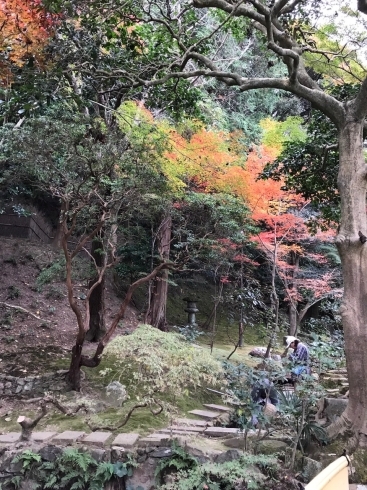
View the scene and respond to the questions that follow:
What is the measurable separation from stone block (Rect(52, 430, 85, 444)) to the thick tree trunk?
9.20 ft

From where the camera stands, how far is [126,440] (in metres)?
4.61

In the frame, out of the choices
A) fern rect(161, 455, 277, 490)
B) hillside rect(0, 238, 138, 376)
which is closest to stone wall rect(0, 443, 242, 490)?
fern rect(161, 455, 277, 490)

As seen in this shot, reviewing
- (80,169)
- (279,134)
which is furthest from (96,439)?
(279,134)

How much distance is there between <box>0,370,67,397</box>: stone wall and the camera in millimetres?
6461

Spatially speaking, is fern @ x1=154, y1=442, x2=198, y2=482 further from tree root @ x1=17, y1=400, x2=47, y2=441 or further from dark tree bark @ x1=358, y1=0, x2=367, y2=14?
dark tree bark @ x1=358, y1=0, x2=367, y2=14

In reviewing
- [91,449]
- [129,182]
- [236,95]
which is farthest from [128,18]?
[236,95]

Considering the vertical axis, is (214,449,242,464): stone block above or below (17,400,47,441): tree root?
above

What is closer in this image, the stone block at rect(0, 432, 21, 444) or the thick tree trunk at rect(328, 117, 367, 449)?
the thick tree trunk at rect(328, 117, 367, 449)

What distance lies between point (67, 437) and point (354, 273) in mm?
3700

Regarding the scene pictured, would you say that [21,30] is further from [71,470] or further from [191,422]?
[191,422]

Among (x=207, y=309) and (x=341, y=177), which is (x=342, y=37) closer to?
(x=341, y=177)

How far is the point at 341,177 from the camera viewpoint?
4.53m

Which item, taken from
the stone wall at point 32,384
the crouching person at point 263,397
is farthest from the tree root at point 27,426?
the crouching person at point 263,397

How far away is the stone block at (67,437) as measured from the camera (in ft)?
14.8
